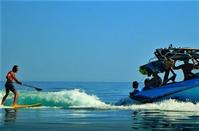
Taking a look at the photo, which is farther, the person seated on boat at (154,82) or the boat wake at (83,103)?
the person seated on boat at (154,82)

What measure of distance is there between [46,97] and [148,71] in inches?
279

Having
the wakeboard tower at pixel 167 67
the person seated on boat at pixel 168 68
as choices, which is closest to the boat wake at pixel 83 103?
the wakeboard tower at pixel 167 67

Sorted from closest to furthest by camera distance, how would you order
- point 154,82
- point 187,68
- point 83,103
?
point 187,68, point 154,82, point 83,103

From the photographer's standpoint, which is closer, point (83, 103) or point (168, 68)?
point (168, 68)

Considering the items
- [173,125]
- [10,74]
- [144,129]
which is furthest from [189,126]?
[10,74]

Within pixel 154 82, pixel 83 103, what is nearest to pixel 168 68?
pixel 154 82

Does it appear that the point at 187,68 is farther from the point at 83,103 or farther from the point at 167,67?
the point at 83,103

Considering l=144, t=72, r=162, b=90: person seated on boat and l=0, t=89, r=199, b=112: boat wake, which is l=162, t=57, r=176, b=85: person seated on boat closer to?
l=144, t=72, r=162, b=90: person seated on boat

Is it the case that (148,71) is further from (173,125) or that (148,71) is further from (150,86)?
(173,125)

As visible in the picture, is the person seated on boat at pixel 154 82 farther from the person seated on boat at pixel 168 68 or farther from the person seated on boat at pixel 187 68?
the person seated on boat at pixel 187 68

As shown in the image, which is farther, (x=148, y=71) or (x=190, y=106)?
(x=148, y=71)

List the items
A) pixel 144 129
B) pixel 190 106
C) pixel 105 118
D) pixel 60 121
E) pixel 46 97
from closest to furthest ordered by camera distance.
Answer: pixel 144 129 < pixel 60 121 < pixel 105 118 < pixel 190 106 < pixel 46 97

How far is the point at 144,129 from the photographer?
13.3 meters

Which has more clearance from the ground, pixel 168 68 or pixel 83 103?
pixel 168 68
